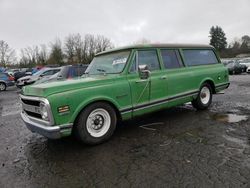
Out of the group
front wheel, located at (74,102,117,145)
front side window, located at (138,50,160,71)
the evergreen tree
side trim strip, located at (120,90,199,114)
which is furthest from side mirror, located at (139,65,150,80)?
the evergreen tree

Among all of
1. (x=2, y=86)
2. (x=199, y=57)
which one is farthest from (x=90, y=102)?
(x=2, y=86)

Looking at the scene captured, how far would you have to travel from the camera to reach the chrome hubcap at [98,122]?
3.93m

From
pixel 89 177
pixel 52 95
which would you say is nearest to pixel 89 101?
pixel 52 95

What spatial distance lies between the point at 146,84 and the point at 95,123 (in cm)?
147

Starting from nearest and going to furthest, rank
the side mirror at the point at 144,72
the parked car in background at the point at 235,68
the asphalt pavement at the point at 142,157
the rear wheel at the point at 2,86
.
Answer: the asphalt pavement at the point at 142,157 → the side mirror at the point at 144,72 → the rear wheel at the point at 2,86 → the parked car in background at the point at 235,68

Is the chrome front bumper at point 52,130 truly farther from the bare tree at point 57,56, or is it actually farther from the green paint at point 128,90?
the bare tree at point 57,56

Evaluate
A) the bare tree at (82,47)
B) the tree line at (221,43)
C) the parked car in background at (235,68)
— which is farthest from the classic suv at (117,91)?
the tree line at (221,43)

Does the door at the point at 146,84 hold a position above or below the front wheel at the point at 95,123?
above

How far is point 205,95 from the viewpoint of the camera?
6.45 metres

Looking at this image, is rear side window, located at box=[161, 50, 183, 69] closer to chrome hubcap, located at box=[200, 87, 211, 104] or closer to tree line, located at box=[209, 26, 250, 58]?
chrome hubcap, located at box=[200, 87, 211, 104]

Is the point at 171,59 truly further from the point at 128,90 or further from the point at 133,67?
the point at 128,90

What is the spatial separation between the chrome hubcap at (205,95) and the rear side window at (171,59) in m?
1.40

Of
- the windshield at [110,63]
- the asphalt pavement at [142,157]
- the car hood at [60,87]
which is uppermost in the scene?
the windshield at [110,63]

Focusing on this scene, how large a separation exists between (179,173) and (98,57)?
3.62 m
